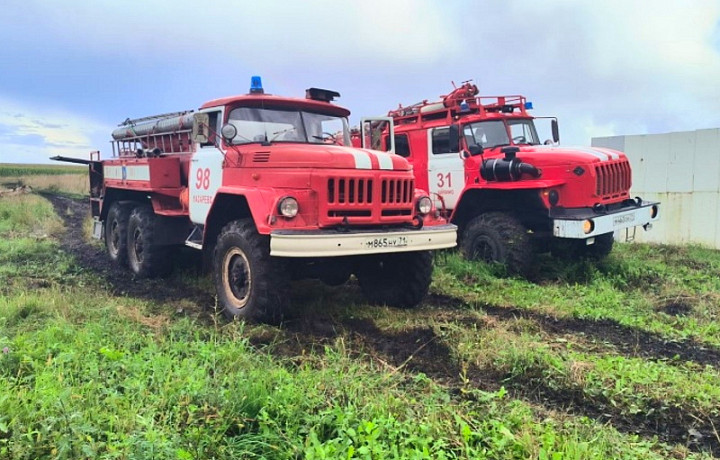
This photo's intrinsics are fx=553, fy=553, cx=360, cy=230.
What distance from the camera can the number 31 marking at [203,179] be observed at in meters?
6.37

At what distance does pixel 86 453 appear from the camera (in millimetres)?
2686

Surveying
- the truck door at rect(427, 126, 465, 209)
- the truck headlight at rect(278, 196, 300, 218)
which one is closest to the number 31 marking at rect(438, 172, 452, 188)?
the truck door at rect(427, 126, 465, 209)

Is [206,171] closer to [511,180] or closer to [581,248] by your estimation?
[511,180]

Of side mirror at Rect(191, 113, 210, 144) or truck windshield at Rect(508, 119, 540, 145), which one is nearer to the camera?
side mirror at Rect(191, 113, 210, 144)

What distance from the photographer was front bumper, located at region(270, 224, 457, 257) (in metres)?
4.71

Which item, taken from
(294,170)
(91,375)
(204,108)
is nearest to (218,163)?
(204,108)

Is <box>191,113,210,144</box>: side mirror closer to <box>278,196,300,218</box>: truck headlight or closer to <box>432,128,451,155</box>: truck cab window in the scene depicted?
<box>278,196,300,218</box>: truck headlight

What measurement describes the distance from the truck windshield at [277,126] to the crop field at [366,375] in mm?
1866

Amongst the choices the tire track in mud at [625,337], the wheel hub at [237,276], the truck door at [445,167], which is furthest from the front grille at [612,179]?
the wheel hub at [237,276]

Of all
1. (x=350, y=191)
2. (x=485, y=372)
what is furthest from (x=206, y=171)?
(x=485, y=372)

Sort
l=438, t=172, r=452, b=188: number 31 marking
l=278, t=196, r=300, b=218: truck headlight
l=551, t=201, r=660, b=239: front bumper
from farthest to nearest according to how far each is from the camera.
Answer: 1. l=438, t=172, r=452, b=188: number 31 marking
2. l=551, t=201, r=660, b=239: front bumper
3. l=278, t=196, r=300, b=218: truck headlight

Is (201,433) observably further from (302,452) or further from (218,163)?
(218,163)

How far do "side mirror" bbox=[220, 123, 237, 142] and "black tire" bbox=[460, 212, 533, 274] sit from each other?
3.98 metres

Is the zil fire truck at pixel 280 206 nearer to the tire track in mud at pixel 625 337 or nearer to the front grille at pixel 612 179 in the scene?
the tire track in mud at pixel 625 337
